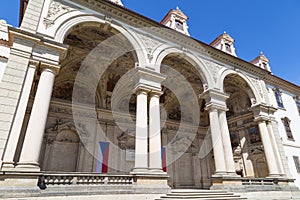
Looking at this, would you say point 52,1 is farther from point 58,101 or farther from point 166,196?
point 166,196

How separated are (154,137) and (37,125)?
16.2 feet

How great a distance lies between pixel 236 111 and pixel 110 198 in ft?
47.2

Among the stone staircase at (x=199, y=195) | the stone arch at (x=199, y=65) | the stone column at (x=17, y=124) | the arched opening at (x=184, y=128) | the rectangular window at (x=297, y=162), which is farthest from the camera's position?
the arched opening at (x=184, y=128)

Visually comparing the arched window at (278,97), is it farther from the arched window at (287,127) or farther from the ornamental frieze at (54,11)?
the ornamental frieze at (54,11)

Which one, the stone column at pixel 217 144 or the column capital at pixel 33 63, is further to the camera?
the stone column at pixel 217 144

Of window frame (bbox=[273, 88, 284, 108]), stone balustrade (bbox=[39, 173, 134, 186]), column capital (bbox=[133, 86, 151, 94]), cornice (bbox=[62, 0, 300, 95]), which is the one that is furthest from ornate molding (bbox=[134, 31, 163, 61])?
window frame (bbox=[273, 88, 284, 108])

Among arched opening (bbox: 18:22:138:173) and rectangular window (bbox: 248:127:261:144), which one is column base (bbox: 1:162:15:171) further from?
rectangular window (bbox: 248:127:261:144)

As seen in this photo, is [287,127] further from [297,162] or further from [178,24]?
[178,24]

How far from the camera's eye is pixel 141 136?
8781 millimetres

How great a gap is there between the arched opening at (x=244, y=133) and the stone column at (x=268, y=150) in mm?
1496

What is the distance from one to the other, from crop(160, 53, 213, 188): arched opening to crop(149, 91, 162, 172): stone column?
218 inches

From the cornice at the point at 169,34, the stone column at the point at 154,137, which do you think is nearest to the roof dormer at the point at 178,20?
the cornice at the point at 169,34

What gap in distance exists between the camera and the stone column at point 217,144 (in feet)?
34.2

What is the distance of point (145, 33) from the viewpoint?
11.4 m
